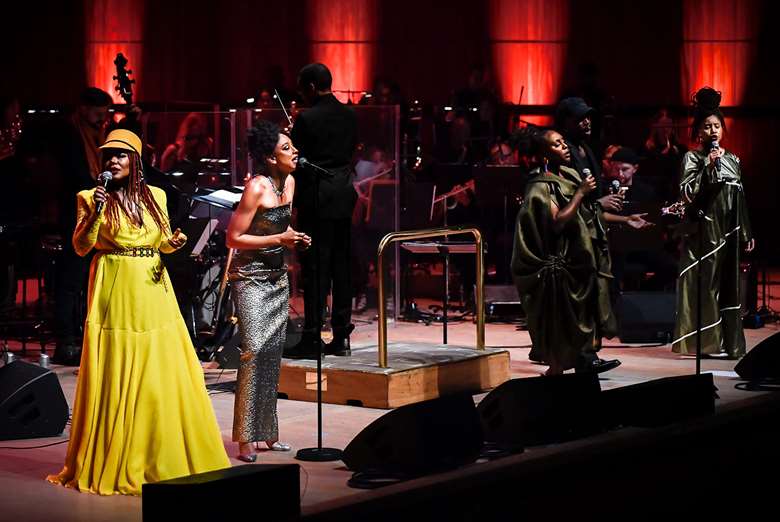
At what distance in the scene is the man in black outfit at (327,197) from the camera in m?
8.34

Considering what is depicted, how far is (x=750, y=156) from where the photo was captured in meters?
17.7

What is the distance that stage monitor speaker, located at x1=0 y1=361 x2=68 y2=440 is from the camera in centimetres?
705

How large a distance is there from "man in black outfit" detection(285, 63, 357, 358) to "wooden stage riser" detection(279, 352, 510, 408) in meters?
0.25

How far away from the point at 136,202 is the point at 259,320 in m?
0.84

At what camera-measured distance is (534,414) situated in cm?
627

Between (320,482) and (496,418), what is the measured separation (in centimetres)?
88

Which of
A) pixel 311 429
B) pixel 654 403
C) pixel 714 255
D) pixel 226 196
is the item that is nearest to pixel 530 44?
pixel 714 255

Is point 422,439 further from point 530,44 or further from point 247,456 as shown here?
point 530,44

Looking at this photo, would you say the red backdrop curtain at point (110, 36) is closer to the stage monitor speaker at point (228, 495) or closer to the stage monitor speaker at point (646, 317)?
the stage monitor speaker at point (646, 317)

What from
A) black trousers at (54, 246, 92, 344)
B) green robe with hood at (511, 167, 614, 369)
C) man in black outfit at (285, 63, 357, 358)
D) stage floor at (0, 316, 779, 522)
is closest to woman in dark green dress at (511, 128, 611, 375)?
green robe with hood at (511, 167, 614, 369)

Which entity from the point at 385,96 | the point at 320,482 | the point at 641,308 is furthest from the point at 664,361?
the point at 385,96

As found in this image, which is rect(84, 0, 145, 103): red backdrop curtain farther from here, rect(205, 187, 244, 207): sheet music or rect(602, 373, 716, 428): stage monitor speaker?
rect(602, 373, 716, 428): stage monitor speaker

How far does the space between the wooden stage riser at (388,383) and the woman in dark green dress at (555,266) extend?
0.48m

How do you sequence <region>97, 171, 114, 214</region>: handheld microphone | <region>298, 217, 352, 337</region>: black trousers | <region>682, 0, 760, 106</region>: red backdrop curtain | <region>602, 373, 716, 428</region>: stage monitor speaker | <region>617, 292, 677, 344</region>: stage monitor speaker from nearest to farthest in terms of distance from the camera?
<region>97, 171, 114, 214</region>: handheld microphone, <region>602, 373, 716, 428</region>: stage monitor speaker, <region>298, 217, 352, 337</region>: black trousers, <region>617, 292, 677, 344</region>: stage monitor speaker, <region>682, 0, 760, 106</region>: red backdrop curtain
